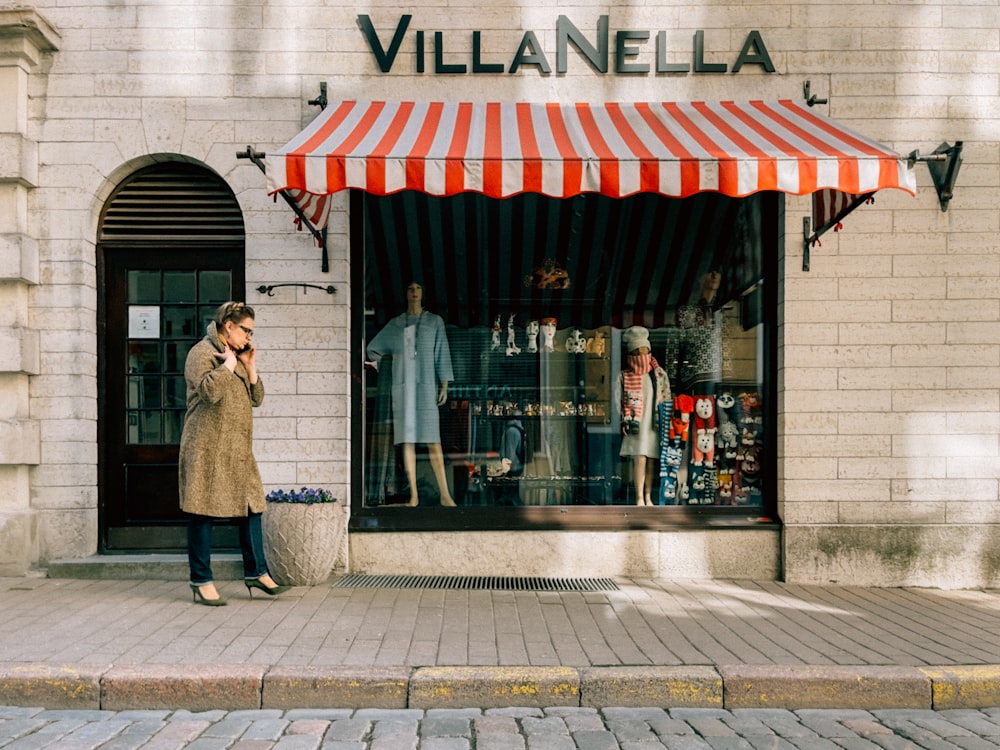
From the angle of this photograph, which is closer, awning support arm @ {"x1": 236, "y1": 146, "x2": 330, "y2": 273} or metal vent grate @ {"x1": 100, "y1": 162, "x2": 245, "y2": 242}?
awning support arm @ {"x1": 236, "y1": 146, "x2": 330, "y2": 273}

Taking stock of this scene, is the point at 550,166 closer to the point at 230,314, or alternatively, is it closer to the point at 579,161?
the point at 579,161

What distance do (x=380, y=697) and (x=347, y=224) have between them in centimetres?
390

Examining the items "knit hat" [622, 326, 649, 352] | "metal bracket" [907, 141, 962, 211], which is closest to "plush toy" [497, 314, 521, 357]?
"knit hat" [622, 326, 649, 352]

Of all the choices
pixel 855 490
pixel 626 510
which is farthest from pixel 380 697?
pixel 855 490

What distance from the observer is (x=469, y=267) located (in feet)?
24.7

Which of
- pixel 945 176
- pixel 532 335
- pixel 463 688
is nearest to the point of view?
pixel 463 688

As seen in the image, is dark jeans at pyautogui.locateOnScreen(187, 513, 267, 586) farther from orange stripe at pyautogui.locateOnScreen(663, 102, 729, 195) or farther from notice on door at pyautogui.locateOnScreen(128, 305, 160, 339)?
orange stripe at pyautogui.locateOnScreen(663, 102, 729, 195)

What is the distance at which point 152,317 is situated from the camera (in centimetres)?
705

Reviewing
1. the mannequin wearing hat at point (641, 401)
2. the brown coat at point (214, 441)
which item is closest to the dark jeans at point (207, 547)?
the brown coat at point (214, 441)

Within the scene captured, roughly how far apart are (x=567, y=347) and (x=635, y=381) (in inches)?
27.3

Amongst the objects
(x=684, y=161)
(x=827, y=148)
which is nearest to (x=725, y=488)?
(x=827, y=148)

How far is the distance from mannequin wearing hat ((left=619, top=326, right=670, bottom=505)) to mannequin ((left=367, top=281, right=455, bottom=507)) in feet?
5.32

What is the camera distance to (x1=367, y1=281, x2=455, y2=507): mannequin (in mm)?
7320

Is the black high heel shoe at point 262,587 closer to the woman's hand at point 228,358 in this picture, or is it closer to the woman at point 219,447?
the woman at point 219,447
